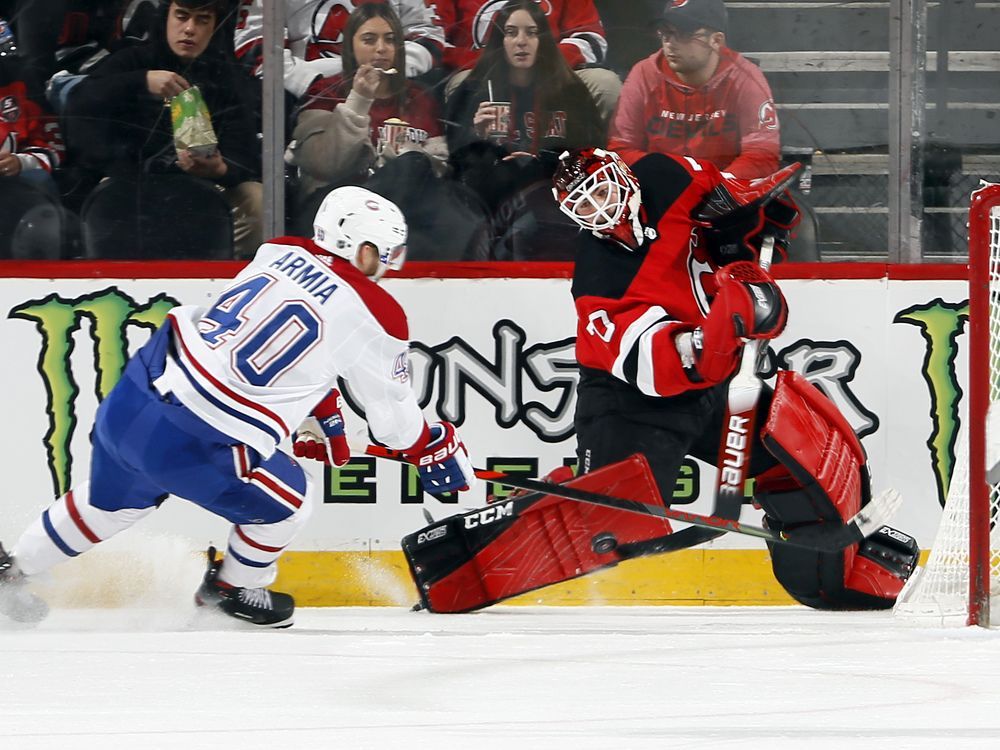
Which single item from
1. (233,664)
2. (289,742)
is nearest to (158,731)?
(289,742)

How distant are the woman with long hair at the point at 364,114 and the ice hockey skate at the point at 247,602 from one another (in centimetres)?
117

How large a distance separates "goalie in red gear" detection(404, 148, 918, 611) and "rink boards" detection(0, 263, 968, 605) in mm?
195

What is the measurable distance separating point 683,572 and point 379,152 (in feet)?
4.72

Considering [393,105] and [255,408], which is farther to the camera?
[393,105]

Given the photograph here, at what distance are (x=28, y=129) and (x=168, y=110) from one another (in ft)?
1.28

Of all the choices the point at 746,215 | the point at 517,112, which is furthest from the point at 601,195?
the point at 517,112

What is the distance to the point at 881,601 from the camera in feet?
13.9

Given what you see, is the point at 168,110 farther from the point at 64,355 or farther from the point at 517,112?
the point at 517,112

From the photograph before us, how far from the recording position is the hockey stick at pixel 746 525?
4035 mm

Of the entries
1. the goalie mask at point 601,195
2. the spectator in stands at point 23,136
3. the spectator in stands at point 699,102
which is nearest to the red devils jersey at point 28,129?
the spectator in stands at point 23,136

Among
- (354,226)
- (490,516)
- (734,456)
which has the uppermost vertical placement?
(354,226)

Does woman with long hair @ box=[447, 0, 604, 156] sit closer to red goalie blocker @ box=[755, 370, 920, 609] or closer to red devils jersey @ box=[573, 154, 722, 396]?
red devils jersey @ box=[573, 154, 722, 396]

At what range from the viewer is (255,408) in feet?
12.1

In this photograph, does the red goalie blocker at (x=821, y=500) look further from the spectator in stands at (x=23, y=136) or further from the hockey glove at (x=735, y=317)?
the spectator in stands at (x=23, y=136)
